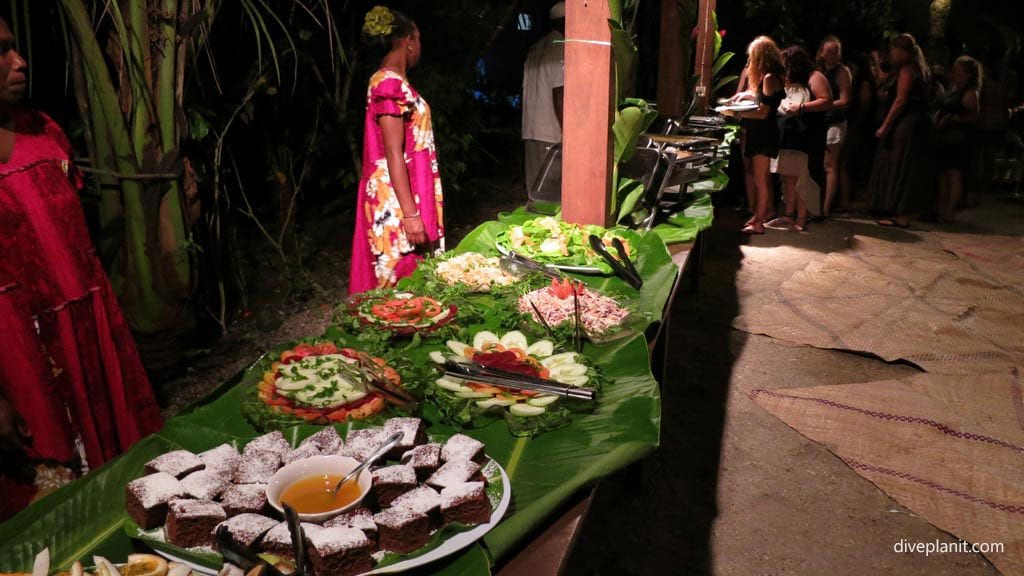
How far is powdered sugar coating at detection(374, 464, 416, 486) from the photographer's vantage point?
45.2 inches

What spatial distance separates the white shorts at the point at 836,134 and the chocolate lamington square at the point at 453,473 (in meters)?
7.37

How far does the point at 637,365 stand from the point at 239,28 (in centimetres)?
453

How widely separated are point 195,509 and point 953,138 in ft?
27.2

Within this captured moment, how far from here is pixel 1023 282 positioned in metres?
5.26

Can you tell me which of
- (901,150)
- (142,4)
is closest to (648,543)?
(142,4)

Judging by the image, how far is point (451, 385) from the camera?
157cm

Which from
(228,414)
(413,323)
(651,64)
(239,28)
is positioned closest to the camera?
(228,414)

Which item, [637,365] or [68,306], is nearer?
[637,365]

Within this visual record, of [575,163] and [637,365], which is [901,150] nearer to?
[575,163]

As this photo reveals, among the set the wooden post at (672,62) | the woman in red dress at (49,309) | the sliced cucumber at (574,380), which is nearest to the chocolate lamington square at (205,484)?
the sliced cucumber at (574,380)

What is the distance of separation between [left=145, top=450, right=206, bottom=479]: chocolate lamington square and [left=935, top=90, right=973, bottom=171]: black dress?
8.02 m

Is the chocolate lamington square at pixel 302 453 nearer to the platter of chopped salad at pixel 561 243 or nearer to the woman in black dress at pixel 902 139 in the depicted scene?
the platter of chopped salad at pixel 561 243

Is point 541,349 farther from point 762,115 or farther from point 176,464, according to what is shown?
point 762,115

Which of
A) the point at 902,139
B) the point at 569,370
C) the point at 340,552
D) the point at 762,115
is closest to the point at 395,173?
the point at 569,370
